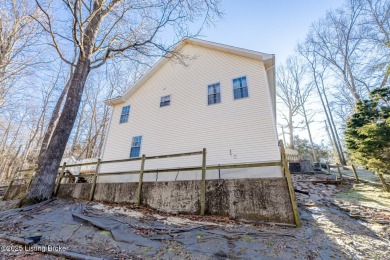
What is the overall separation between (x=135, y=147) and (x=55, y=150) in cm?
399

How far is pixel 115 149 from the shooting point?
10469 millimetres

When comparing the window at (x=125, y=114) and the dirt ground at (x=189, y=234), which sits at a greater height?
the window at (x=125, y=114)

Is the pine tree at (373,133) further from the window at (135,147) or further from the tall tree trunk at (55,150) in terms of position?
the tall tree trunk at (55,150)

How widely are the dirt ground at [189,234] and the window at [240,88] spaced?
5.37m

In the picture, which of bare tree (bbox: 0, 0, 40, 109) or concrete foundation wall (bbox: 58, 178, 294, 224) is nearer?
concrete foundation wall (bbox: 58, 178, 294, 224)

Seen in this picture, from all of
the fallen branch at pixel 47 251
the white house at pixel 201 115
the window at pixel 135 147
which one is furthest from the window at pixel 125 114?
the fallen branch at pixel 47 251

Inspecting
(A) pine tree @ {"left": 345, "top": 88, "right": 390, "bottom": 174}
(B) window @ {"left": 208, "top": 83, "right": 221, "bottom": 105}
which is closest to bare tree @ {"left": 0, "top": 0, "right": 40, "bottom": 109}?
(B) window @ {"left": 208, "top": 83, "right": 221, "bottom": 105}

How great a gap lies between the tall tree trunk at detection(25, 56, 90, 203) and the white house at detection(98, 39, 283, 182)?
358cm

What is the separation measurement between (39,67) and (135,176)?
10.6m

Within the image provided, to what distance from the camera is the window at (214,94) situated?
29.3ft

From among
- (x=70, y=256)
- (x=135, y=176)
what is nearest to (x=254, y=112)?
(x=135, y=176)

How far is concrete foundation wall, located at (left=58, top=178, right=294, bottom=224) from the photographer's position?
13.5 feet

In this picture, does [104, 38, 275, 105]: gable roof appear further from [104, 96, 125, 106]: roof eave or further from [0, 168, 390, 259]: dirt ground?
[0, 168, 390, 259]: dirt ground

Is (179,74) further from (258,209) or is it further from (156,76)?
(258,209)
